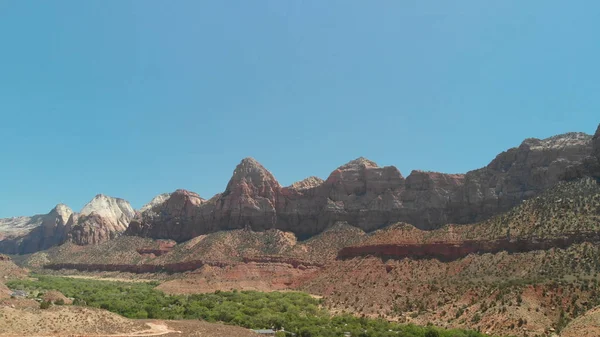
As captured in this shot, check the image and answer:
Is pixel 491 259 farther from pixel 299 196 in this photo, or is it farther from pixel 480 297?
pixel 299 196

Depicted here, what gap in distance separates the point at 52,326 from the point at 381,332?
3392cm

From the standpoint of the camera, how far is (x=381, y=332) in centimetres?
5434

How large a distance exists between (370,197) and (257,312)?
65990mm

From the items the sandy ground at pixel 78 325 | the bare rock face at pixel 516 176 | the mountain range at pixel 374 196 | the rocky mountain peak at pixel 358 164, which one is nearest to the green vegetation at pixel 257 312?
the sandy ground at pixel 78 325

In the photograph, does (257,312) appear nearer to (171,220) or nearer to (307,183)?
(307,183)

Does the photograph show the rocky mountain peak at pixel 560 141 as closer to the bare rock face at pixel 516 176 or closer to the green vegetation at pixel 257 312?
the bare rock face at pixel 516 176

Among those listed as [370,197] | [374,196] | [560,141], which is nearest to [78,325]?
[370,197]

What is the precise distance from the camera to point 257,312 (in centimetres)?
7119

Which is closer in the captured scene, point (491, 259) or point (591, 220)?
point (591, 220)

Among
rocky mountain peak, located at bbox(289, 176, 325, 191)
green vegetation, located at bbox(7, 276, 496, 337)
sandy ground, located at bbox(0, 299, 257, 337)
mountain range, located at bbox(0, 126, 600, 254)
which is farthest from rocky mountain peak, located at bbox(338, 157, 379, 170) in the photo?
sandy ground, located at bbox(0, 299, 257, 337)

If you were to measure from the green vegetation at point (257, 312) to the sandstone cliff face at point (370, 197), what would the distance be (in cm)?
4504

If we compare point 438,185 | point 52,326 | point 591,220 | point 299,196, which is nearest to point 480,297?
point 591,220

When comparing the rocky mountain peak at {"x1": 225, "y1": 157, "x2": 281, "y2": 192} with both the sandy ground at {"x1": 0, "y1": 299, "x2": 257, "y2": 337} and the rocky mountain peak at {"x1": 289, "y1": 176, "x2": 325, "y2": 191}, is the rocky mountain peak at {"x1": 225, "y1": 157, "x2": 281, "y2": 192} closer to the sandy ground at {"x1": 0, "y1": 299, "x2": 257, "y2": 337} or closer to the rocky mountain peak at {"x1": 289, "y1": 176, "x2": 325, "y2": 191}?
the rocky mountain peak at {"x1": 289, "y1": 176, "x2": 325, "y2": 191}

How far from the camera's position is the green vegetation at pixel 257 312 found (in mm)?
54969
